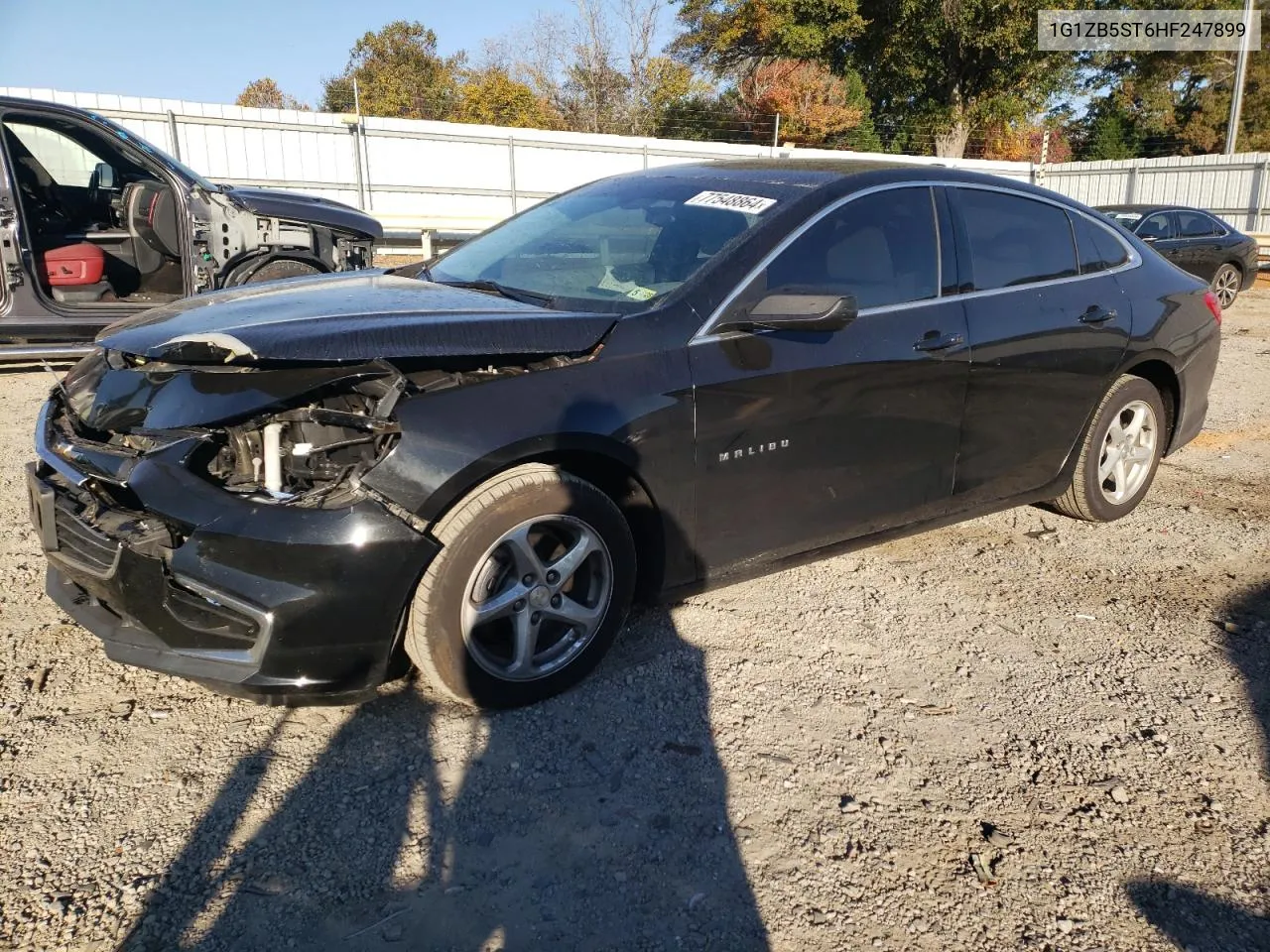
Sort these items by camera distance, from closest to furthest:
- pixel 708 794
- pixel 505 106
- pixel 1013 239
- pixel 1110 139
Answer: pixel 708 794 → pixel 1013 239 → pixel 505 106 → pixel 1110 139

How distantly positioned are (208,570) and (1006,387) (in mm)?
3127

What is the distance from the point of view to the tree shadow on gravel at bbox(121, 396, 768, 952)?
214cm

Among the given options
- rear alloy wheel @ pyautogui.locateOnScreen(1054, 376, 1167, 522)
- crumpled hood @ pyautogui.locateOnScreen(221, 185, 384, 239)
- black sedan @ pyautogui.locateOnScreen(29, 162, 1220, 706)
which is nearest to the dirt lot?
black sedan @ pyautogui.locateOnScreen(29, 162, 1220, 706)

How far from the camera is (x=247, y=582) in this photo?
8.31 ft

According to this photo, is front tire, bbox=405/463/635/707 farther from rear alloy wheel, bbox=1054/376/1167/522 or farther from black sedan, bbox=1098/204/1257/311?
black sedan, bbox=1098/204/1257/311

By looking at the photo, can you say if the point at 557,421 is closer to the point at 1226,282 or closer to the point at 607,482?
the point at 607,482

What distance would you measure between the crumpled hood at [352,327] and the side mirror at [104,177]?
17.2 ft

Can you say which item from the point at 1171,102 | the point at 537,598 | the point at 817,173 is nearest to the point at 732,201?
the point at 817,173

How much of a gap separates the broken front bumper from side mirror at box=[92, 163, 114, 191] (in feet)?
20.1

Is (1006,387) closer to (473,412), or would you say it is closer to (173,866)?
(473,412)

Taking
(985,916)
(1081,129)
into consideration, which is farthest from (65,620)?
(1081,129)

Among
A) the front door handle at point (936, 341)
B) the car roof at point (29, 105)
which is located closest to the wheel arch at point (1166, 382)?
the front door handle at point (936, 341)

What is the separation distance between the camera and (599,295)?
335cm

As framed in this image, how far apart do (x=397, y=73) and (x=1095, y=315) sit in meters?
45.7
